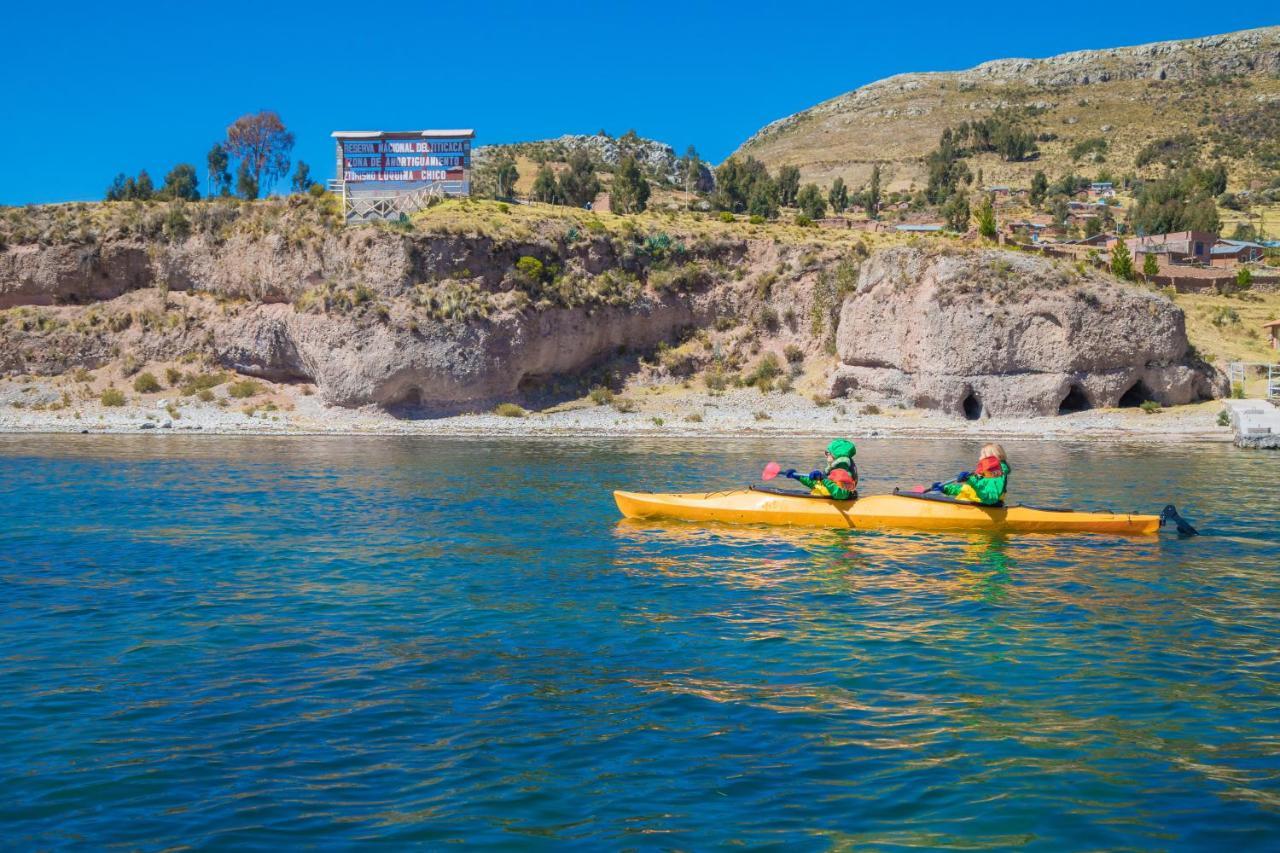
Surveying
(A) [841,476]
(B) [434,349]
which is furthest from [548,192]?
(A) [841,476]

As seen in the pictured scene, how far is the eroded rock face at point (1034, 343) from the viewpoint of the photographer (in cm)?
3703

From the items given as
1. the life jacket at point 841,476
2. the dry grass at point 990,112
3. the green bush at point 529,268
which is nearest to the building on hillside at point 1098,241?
the dry grass at point 990,112

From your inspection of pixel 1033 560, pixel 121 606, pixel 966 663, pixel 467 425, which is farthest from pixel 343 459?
pixel 966 663

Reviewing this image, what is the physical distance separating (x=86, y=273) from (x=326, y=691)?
1779 inches

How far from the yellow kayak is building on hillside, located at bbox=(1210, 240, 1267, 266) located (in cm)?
4951

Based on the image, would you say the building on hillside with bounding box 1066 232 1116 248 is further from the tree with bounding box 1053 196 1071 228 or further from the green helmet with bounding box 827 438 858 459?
the green helmet with bounding box 827 438 858 459

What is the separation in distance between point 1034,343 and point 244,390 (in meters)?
29.9

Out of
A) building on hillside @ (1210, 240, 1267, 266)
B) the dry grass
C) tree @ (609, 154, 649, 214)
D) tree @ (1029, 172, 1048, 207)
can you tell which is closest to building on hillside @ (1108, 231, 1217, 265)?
building on hillside @ (1210, 240, 1267, 266)

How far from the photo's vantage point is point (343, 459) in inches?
1165

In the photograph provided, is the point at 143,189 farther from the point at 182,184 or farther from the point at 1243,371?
the point at 1243,371

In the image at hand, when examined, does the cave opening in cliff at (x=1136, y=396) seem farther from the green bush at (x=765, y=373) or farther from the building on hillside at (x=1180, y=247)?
the building on hillside at (x=1180, y=247)

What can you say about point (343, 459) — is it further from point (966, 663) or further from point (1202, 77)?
point (1202, 77)

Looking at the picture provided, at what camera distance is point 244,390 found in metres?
43.7

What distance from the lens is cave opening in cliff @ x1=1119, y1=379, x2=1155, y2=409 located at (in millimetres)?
38188
